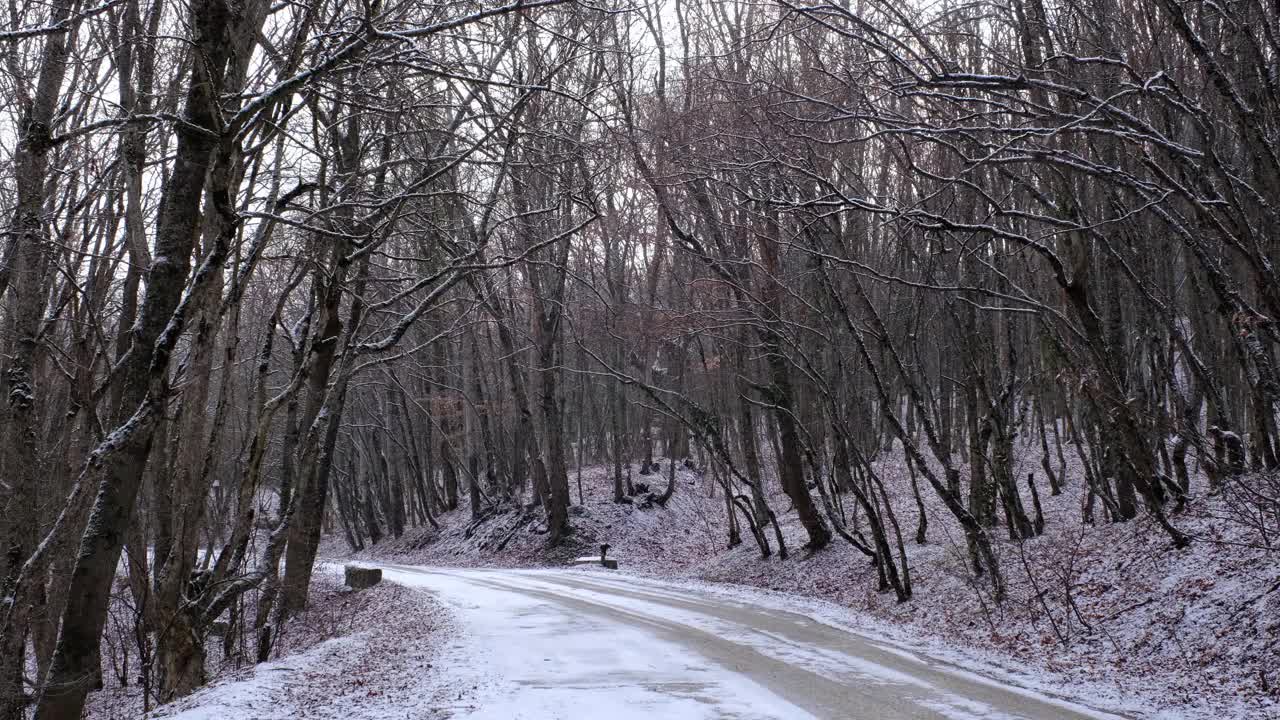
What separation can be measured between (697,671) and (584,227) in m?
9.28

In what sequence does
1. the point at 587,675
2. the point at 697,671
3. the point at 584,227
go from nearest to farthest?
the point at 587,675
the point at 697,671
the point at 584,227

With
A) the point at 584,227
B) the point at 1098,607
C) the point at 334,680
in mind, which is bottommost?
the point at 1098,607

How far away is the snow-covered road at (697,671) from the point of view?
21.1 ft

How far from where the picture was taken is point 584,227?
1552 cm

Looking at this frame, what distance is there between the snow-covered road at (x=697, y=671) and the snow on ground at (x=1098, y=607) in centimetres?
81

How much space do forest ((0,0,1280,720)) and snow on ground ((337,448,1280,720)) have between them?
0.39 m

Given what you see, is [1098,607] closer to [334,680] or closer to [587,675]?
[587,675]

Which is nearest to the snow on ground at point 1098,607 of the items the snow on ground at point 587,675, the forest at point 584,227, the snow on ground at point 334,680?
the forest at point 584,227

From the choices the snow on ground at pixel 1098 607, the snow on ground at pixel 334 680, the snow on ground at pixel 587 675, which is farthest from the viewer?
the snow on ground at pixel 1098 607

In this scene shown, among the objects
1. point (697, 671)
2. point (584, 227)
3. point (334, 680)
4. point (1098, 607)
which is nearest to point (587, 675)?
point (697, 671)

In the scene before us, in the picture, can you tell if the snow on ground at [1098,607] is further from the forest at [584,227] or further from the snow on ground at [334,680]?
the snow on ground at [334,680]

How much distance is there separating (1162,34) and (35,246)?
46.7 feet

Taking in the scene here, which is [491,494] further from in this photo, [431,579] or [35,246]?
[35,246]

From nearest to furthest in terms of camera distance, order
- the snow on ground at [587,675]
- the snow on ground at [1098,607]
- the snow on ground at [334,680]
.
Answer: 1. the snow on ground at [587,675]
2. the snow on ground at [334,680]
3. the snow on ground at [1098,607]
